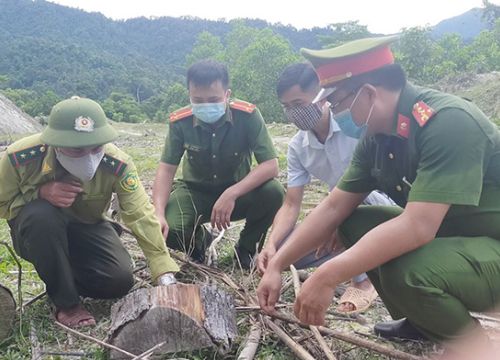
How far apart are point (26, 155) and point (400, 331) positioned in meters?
2.07

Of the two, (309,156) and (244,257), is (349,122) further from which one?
(244,257)

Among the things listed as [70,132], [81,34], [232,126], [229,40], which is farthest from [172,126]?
[81,34]

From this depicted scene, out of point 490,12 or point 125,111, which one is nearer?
point 490,12

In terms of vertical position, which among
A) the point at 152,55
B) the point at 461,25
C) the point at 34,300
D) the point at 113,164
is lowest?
the point at 152,55

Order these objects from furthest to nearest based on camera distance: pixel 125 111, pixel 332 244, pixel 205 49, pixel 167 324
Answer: pixel 205 49
pixel 125 111
pixel 332 244
pixel 167 324

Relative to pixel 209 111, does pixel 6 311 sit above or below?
below

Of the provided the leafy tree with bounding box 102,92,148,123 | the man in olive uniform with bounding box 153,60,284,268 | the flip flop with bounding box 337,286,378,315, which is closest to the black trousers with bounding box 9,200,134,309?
the man in olive uniform with bounding box 153,60,284,268

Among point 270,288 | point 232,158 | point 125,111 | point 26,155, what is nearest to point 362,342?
point 270,288

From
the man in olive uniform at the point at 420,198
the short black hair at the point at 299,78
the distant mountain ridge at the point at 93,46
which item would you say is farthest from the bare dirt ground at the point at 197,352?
the distant mountain ridge at the point at 93,46

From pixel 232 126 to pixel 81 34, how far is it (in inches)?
4176

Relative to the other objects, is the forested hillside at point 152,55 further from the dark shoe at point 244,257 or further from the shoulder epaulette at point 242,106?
the dark shoe at point 244,257

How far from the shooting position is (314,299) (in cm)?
202

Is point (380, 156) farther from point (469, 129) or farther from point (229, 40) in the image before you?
Result: point (229, 40)

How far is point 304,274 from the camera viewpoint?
11.0 feet
